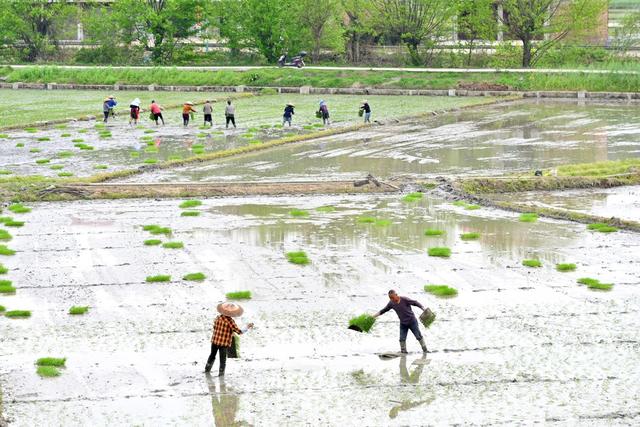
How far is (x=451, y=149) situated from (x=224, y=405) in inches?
1089

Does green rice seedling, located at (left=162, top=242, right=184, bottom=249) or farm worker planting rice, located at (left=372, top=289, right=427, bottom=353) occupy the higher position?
farm worker planting rice, located at (left=372, top=289, right=427, bottom=353)

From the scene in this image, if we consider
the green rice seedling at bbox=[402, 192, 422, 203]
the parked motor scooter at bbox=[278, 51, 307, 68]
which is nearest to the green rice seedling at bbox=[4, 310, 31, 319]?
the green rice seedling at bbox=[402, 192, 422, 203]

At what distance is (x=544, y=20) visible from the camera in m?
70.2

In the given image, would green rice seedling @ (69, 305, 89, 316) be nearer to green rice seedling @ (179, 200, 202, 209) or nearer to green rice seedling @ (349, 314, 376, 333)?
green rice seedling @ (349, 314, 376, 333)

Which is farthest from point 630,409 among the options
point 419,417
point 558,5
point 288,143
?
point 558,5

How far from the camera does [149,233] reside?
1072 inches

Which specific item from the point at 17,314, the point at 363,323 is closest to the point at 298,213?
the point at 17,314

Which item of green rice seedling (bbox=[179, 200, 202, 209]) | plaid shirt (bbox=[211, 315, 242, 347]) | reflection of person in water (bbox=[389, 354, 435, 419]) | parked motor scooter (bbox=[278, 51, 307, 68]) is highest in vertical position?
parked motor scooter (bbox=[278, 51, 307, 68])

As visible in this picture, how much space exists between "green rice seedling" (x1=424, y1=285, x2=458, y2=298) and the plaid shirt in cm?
568

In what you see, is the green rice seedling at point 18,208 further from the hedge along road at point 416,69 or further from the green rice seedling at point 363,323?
the hedge along road at point 416,69

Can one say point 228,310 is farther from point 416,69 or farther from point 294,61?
point 294,61

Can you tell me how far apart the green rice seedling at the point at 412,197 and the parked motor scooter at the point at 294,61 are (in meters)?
42.6

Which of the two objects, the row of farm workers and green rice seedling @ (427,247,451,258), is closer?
green rice seedling @ (427,247,451,258)

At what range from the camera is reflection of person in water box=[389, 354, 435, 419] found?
15.8 m
